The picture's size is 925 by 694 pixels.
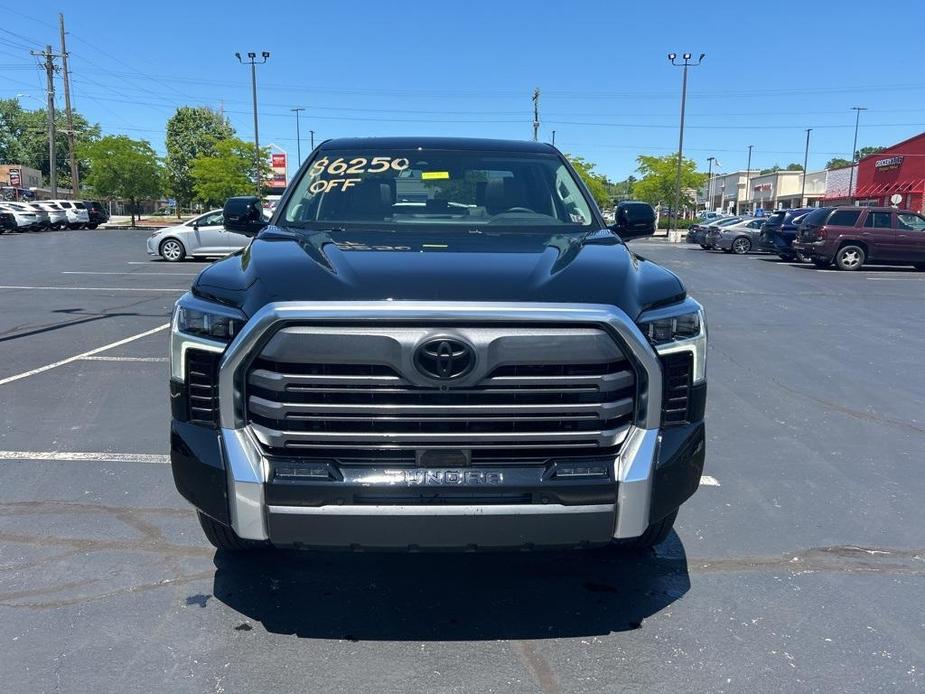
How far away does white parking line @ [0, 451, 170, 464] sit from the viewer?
5020 millimetres

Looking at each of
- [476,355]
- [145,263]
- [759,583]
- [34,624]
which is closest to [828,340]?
[759,583]

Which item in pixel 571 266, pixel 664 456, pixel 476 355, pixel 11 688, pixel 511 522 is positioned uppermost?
pixel 571 266

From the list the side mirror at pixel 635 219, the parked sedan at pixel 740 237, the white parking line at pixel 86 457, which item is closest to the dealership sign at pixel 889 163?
the parked sedan at pixel 740 237

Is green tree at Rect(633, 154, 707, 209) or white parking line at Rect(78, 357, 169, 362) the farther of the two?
green tree at Rect(633, 154, 707, 209)

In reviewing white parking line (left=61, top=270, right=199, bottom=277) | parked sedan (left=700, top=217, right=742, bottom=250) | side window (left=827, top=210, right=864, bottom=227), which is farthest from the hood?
parked sedan (left=700, top=217, right=742, bottom=250)

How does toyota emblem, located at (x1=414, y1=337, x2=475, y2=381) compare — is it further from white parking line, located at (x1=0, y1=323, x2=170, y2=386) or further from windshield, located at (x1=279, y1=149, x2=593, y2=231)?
white parking line, located at (x1=0, y1=323, x2=170, y2=386)

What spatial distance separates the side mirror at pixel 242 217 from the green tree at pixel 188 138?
261ft

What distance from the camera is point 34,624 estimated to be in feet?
10.2

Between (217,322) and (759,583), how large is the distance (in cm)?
263

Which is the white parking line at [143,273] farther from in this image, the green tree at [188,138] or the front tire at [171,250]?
the green tree at [188,138]

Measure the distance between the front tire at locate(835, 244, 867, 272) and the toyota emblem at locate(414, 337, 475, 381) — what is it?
72.5 ft

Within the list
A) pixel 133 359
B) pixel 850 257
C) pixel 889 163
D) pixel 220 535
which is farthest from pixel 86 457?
pixel 889 163

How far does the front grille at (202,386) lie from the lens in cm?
277

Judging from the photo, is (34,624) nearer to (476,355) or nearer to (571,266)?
(476,355)
